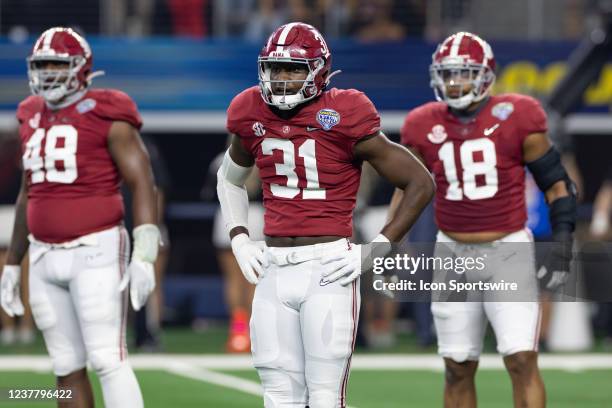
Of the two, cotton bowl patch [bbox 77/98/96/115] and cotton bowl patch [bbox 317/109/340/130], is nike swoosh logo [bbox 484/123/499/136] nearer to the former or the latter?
cotton bowl patch [bbox 317/109/340/130]

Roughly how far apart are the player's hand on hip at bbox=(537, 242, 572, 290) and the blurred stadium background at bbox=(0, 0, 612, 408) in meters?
2.77

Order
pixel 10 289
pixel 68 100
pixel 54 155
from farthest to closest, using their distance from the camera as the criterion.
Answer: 1. pixel 10 289
2. pixel 68 100
3. pixel 54 155

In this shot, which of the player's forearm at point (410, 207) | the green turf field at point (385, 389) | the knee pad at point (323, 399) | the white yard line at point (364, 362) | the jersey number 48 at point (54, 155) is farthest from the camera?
the white yard line at point (364, 362)

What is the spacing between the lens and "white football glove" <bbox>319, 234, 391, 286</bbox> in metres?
5.17

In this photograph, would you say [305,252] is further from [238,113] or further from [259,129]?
[238,113]

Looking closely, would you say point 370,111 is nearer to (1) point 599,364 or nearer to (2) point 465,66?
(2) point 465,66

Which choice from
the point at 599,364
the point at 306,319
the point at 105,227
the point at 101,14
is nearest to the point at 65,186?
the point at 105,227

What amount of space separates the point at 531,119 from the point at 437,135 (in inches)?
17.6

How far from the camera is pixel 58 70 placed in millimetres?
6078

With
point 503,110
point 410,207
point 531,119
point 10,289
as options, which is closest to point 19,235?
point 10,289

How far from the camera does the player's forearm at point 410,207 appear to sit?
17.3 ft

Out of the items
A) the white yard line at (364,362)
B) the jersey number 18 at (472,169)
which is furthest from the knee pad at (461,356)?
the white yard line at (364,362)

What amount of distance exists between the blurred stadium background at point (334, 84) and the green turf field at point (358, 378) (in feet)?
0.09

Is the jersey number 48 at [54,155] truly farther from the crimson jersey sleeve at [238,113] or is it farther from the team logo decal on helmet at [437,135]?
the team logo decal on helmet at [437,135]
